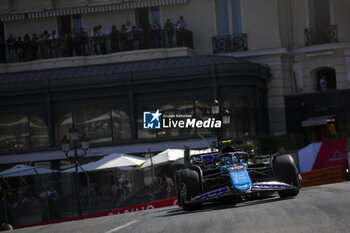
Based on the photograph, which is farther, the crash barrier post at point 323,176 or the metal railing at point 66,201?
the crash barrier post at point 323,176

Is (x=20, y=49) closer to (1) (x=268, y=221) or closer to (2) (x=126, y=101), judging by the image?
(2) (x=126, y=101)

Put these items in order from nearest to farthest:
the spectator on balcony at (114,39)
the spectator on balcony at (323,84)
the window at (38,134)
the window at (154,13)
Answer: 1. the window at (38,134)
2. the spectator on balcony at (323,84)
3. the spectator on balcony at (114,39)
4. the window at (154,13)

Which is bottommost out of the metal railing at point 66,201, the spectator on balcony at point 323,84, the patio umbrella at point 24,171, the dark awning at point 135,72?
the metal railing at point 66,201

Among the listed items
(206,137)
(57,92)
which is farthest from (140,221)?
(57,92)

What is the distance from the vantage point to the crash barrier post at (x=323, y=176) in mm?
25531

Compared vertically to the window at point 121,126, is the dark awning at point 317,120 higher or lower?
lower

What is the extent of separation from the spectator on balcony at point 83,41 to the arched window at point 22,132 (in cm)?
504

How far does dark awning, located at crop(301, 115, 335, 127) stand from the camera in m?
35.9

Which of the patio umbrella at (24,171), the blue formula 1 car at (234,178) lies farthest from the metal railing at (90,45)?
the blue formula 1 car at (234,178)

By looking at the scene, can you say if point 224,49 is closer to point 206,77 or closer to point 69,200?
point 206,77

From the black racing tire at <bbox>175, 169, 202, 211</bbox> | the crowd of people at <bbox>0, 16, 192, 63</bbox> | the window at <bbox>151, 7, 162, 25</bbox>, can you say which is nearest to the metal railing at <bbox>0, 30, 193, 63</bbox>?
the crowd of people at <bbox>0, 16, 192, 63</bbox>

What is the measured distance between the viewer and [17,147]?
35438mm

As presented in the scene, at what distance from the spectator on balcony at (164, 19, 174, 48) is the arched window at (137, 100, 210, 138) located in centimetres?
436

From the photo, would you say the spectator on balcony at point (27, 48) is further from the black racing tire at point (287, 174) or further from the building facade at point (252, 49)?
the black racing tire at point (287, 174)
